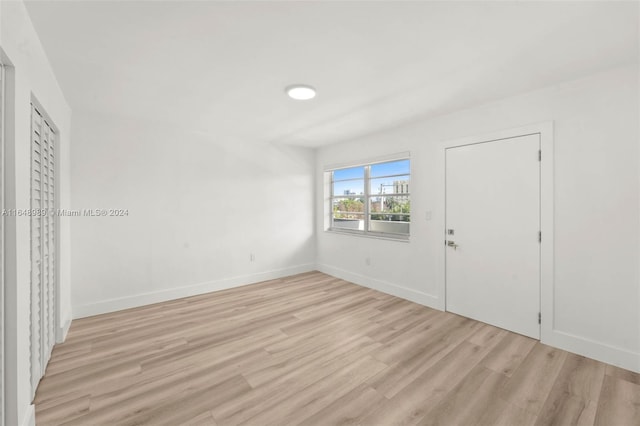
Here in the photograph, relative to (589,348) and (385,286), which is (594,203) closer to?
(589,348)

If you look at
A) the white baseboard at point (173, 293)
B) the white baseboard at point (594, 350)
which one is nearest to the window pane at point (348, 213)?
the white baseboard at point (173, 293)

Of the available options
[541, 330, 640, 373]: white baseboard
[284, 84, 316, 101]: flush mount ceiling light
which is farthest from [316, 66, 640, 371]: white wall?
[284, 84, 316, 101]: flush mount ceiling light

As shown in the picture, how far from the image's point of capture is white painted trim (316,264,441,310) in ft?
11.8

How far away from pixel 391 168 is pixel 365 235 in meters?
1.15

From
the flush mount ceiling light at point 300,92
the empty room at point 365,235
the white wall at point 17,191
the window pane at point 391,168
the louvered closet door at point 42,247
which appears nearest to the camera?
the white wall at point 17,191

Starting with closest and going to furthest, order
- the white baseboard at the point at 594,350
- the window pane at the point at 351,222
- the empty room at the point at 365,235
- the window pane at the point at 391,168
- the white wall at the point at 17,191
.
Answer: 1. the white wall at the point at 17,191
2. the empty room at the point at 365,235
3. the white baseboard at the point at 594,350
4. the window pane at the point at 391,168
5. the window pane at the point at 351,222

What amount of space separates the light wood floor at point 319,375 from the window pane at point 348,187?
2.24 meters

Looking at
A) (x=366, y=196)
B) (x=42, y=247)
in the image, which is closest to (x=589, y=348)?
(x=366, y=196)

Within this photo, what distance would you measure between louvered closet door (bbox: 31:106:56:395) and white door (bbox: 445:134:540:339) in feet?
12.7

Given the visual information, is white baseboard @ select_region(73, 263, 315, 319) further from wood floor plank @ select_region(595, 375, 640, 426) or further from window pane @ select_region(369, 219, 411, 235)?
wood floor plank @ select_region(595, 375, 640, 426)

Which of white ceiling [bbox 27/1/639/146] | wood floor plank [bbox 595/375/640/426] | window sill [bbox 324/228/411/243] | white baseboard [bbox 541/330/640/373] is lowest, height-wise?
wood floor plank [bbox 595/375/640/426]

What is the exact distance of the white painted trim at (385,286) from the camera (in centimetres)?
359

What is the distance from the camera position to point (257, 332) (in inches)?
114

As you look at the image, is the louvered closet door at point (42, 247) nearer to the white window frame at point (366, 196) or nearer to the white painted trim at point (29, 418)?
the white painted trim at point (29, 418)
